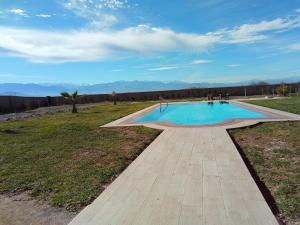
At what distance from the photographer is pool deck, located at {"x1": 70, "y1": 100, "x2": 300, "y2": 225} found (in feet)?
10.2

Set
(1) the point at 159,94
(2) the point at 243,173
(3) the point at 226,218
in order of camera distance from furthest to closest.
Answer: (1) the point at 159,94 < (2) the point at 243,173 < (3) the point at 226,218

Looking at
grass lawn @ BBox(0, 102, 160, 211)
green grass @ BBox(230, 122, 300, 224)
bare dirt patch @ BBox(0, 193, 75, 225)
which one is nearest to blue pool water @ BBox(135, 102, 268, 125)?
green grass @ BBox(230, 122, 300, 224)

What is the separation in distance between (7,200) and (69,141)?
4.33m

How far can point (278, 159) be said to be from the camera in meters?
5.33

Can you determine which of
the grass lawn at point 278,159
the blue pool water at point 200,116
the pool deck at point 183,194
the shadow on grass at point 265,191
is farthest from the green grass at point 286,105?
the pool deck at point 183,194

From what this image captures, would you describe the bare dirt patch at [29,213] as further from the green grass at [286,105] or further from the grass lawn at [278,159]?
the green grass at [286,105]

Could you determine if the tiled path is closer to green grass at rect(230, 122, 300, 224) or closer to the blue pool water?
green grass at rect(230, 122, 300, 224)

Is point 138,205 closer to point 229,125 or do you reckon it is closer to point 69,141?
point 69,141

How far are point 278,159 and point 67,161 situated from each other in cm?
406

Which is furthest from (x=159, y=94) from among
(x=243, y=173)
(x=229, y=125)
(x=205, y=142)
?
(x=243, y=173)

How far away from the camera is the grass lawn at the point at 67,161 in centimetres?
Result: 433

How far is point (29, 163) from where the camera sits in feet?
20.1

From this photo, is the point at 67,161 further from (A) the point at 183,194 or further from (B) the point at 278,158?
(B) the point at 278,158

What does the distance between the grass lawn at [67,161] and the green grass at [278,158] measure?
2313 mm
